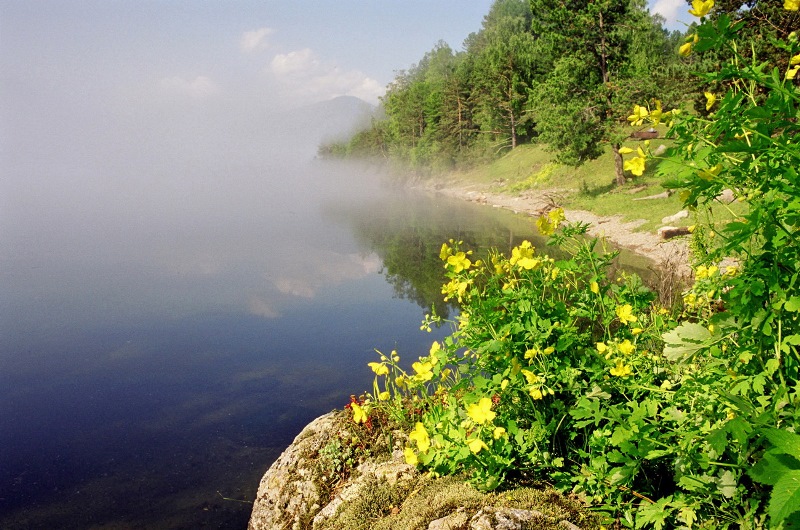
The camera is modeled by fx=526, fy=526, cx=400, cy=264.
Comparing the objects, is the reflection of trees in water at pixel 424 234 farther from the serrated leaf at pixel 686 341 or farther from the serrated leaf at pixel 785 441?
the serrated leaf at pixel 785 441

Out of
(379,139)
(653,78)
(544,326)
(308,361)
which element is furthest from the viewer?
(379,139)

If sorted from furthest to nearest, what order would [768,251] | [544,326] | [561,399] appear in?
[561,399]
[544,326]
[768,251]

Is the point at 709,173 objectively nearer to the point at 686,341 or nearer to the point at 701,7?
the point at 701,7

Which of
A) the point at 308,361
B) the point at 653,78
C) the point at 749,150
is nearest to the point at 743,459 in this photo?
the point at 749,150

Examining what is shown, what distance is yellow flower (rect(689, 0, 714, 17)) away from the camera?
1.67 meters

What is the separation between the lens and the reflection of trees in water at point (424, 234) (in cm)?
1481

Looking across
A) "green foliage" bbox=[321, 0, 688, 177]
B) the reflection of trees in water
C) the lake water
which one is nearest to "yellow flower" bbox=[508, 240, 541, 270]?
A: the lake water

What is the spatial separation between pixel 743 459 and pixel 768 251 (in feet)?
2.50

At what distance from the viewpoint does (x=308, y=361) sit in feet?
32.1

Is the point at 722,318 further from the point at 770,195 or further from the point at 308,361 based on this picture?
the point at 308,361

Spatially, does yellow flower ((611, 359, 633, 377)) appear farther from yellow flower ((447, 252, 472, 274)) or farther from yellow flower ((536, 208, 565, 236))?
yellow flower ((447, 252, 472, 274))

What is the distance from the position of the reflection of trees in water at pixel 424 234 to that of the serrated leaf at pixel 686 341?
6.93 metres

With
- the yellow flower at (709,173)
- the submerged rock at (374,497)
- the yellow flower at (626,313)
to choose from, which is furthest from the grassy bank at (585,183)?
the yellow flower at (709,173)

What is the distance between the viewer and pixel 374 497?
140 inches
